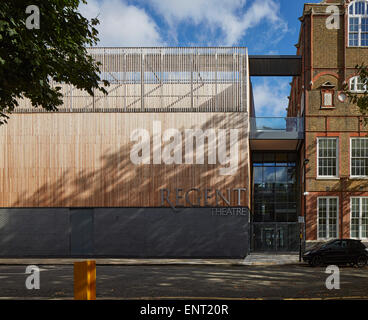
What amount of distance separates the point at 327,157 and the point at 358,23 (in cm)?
1047

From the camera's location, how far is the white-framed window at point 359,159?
2941 centimetres

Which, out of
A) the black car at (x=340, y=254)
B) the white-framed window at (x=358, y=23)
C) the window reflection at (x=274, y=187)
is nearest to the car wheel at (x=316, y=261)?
the black car at (x=340, y=254)

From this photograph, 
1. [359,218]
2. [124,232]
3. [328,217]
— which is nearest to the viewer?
[124,232]

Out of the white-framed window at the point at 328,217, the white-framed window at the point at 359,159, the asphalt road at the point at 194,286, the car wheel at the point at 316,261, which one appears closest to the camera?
the asphalt road at the point at 194,286

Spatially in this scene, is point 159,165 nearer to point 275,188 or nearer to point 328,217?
point 275,188

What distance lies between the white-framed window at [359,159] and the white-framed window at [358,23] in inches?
300


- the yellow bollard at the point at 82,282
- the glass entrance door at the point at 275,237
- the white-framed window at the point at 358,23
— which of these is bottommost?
the glass entrance door at the point at 275,237

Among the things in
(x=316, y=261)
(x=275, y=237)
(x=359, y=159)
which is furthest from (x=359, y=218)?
(x=316, y=261)

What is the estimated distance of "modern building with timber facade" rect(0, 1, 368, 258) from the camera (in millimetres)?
28344

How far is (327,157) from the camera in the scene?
29672 mm

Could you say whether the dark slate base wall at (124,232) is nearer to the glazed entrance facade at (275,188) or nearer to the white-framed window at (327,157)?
the white-framed window at (327,157)

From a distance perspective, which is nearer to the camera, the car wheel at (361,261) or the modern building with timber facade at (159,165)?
the car wheel at (361,261)

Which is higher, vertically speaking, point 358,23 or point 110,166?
point 358,23

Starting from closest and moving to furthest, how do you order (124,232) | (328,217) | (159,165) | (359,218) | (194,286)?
(194,286) < (124,232) < (159,165) < (359,218) < (328,217)
